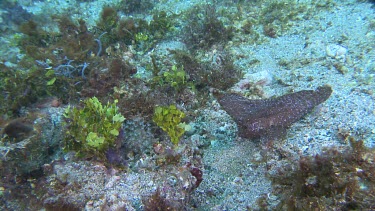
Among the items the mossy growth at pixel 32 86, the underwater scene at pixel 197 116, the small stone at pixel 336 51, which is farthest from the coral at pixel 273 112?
the mossy growth at pixel 32 86

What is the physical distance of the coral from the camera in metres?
4.17

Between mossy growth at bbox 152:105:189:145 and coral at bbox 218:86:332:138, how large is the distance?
983 mm

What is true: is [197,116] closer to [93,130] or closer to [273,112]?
[273,112]

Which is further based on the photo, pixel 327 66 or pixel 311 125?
pixel 327 66

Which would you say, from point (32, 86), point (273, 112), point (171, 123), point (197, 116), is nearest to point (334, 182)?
point (273, 112)

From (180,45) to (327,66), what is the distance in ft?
13.0

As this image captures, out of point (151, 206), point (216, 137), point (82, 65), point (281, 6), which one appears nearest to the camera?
point (151, 206)

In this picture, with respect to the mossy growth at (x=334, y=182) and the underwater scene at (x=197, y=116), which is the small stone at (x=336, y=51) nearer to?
the underwater scene at (x=197, y=116)

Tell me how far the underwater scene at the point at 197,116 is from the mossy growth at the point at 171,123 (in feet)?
0.07

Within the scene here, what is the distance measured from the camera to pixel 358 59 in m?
5.64

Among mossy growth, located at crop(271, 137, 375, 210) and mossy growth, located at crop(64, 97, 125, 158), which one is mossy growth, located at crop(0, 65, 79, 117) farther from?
mossy growth, located at crop(271, 137, 375, 210)

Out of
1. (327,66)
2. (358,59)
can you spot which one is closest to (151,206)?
(327,66)

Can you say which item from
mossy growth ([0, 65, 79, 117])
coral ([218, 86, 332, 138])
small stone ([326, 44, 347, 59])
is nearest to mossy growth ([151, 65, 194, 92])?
coral ([218, 86, 332, 138])

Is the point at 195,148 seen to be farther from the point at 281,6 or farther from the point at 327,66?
the point at 281,6
